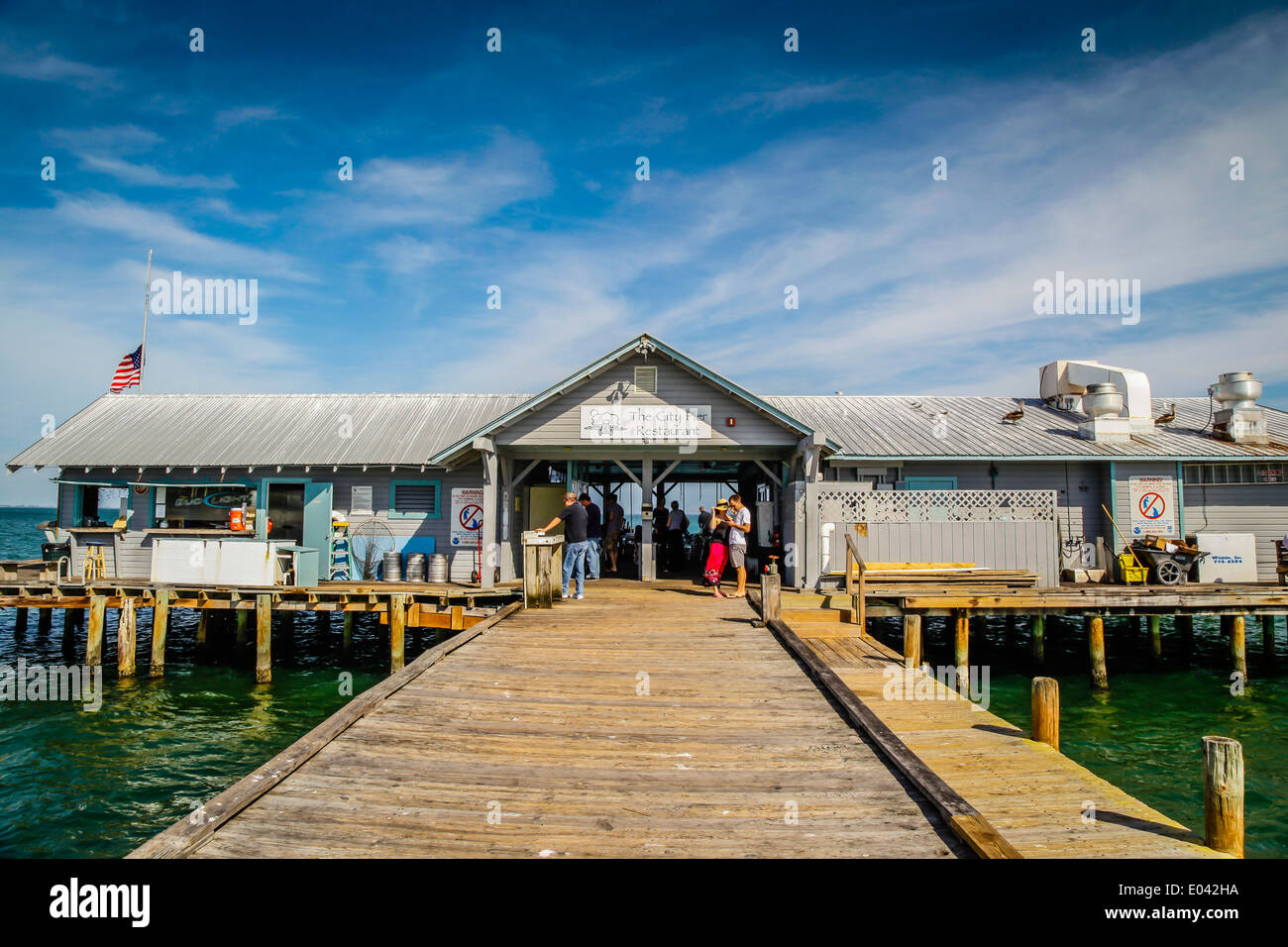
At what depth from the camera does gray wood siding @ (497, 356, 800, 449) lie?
14578 millimetres

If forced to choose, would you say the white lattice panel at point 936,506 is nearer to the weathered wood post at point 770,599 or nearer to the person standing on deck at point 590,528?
the weathered wood post at point 770,599

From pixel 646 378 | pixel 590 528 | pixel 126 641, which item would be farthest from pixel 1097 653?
pixel 126 641

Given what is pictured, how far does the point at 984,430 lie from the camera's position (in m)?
19.3

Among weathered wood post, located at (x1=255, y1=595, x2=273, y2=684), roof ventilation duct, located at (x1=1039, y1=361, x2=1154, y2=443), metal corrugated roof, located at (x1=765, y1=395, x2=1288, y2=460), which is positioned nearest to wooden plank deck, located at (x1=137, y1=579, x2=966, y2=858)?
weathered wood post, located at (x1=255, y1=595, x2=273, y2=684)

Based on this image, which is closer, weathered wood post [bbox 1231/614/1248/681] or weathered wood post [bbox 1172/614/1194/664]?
weathered wood post [bbox 1231/614/1248/681]

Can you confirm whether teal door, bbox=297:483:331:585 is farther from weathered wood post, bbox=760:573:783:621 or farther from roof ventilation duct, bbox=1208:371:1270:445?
roof ventilation duct, bbox=1208:371:1270:445

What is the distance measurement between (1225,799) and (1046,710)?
83.0 inches

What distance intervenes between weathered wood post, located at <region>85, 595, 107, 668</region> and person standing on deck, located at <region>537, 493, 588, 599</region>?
1028 centimetres

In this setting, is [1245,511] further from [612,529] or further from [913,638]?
[612,529]
